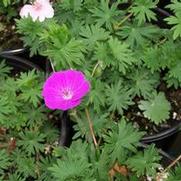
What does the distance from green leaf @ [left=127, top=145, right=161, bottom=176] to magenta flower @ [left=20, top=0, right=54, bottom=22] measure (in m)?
0.62

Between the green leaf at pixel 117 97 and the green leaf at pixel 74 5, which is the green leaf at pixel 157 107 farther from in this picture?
the green leaf at pixel 74 5

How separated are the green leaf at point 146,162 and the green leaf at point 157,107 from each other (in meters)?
0.28

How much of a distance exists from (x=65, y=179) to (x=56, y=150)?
16 cm

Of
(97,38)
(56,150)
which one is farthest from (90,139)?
(97,38)

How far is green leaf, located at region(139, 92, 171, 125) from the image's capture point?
74.4 inches

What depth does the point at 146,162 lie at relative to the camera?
1.63m

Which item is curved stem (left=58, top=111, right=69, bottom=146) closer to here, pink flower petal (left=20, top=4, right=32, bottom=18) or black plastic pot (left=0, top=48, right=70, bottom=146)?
black plastic pot (left=0, top=48, right=70, bottom=146)

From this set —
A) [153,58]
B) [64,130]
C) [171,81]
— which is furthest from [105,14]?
[64,130]

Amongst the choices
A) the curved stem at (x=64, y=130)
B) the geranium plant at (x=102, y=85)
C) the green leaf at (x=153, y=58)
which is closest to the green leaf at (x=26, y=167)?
the geranium plant at (x=102, y=85)

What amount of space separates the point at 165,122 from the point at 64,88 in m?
0.51

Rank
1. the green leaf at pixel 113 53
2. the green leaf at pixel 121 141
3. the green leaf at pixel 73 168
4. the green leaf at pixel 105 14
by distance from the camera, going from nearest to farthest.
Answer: the green leaf at pixel 73 168 → the green leaf at pixel 121 141 → the green leaf at pixel 113 53 → the green leaf at pixel 105 14

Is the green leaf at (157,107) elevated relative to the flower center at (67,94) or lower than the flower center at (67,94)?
lower

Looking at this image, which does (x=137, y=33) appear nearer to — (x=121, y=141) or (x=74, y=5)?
(x=74, y=5)

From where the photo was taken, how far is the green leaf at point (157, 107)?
189 centimetres
